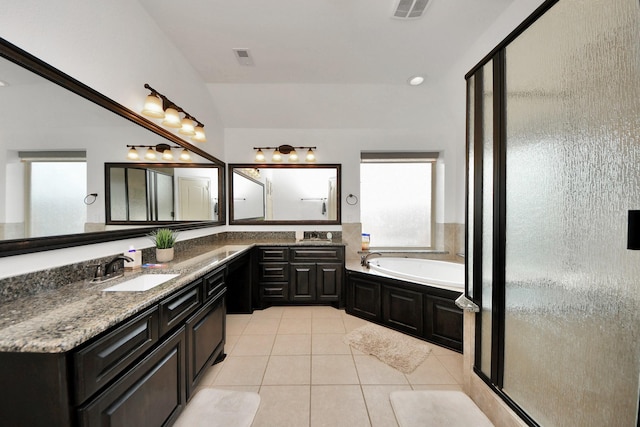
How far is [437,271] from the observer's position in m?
3.36


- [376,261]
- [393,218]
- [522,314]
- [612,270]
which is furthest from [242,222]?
[612,270]

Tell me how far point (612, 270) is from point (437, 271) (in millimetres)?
2631

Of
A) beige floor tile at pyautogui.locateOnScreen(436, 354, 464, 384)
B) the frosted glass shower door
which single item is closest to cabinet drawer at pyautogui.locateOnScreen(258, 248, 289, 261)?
beige floor tile at pyautogui.locateOnScreen(436, 354, 464, 384)

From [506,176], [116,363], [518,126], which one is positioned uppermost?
[518,126]

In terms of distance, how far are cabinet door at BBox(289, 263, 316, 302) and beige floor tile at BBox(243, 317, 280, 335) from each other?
45 centimetres

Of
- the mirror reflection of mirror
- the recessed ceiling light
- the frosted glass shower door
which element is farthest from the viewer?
the recessed ceiling light

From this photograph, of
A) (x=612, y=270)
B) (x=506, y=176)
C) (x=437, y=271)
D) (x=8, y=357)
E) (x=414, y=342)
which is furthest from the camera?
(x=437, y=271)

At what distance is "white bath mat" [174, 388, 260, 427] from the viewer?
1.42 meters

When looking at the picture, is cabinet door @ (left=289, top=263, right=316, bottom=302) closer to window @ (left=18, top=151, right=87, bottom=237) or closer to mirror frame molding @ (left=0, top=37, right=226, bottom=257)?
mirror frame molding @ (left=0, top=37, right=226, bottom=257)

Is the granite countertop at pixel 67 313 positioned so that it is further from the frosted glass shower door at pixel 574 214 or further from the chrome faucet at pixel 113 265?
the frosted glass shower door at pixel 574 214

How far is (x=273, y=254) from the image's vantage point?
3.11m

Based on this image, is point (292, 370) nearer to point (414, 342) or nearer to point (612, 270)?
point (414, 342)

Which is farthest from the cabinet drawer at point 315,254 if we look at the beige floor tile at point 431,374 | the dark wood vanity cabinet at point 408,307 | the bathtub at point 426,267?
the beige floor tile at point 431,374

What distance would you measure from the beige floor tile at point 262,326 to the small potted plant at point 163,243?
3.94 ft
